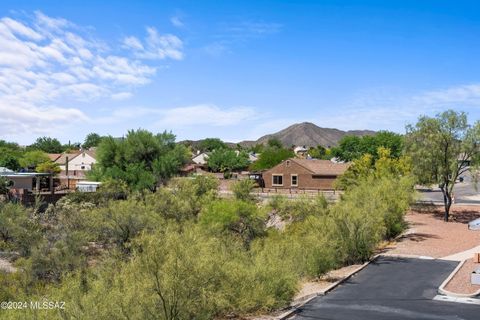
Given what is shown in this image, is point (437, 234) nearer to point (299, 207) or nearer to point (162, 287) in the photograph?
point (299, 207)

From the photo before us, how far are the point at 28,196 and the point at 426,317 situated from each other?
1377 inches

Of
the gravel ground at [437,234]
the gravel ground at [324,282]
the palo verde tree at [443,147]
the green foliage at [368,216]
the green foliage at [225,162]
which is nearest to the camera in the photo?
the gravel ground at [324,282]

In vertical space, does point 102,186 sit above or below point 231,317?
above

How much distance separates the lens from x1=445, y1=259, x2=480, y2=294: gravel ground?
1868 centimetres

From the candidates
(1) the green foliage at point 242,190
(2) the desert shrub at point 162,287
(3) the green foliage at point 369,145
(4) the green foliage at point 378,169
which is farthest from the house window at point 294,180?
(2) the desert shrub at point 162,287

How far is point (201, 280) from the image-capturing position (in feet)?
41.7

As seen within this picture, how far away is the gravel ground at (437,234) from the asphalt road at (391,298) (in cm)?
363

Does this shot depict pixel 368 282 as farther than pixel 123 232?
No

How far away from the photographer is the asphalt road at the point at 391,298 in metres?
16.0

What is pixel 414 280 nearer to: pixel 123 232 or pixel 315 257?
pixel 315 257

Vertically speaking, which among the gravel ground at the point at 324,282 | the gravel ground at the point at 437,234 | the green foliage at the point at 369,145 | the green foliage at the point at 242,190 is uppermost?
the green foliage at the point at 369,145

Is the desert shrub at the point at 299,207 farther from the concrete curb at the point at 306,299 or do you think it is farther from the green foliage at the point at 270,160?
the green foliage at the point at 270,160

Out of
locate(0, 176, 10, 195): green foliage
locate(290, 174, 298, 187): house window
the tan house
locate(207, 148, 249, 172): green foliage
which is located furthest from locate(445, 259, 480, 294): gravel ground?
locate(207, 148, 249, 172): green foliage

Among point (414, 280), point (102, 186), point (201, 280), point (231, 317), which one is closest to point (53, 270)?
point (231, 317)
